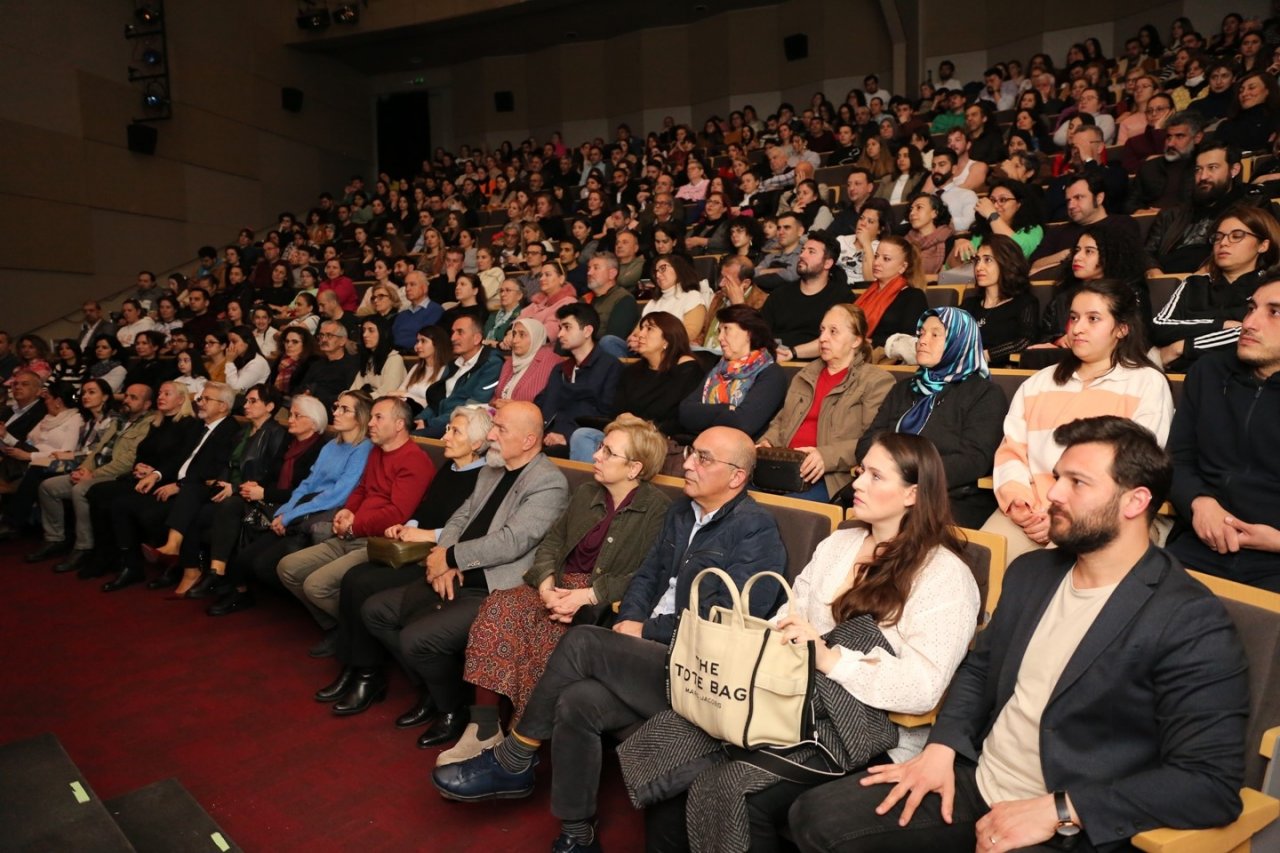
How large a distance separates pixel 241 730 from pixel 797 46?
1039cm

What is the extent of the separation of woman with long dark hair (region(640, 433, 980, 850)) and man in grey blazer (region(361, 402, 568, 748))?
913 millimetres

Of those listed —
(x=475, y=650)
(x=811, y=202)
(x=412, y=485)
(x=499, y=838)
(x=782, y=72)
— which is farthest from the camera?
(x=782, y=72)

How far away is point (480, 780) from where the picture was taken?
6.82 ft

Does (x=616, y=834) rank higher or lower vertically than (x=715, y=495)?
lower

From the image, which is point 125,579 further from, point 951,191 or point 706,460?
point 951,191

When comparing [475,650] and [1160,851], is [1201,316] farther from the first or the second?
[475,650]

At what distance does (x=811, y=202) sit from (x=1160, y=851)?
15.5 feet

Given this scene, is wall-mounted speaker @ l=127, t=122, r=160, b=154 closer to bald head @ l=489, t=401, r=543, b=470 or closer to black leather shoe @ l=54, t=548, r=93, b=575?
black leather shoe @ l=54, t=548, r=93, b=575

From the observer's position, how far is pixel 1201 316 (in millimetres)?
2576

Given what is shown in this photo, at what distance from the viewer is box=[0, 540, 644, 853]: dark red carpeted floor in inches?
82.3

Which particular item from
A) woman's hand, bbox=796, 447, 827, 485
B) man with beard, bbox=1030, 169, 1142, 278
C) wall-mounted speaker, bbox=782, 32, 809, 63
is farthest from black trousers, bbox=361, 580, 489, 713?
wall-mounted speaker, bbox=782, 32, 809, 63

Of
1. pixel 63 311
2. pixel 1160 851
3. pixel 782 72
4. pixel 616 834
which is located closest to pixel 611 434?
pixel 616 834

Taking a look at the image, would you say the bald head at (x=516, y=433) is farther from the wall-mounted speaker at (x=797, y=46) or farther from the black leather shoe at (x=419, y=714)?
the wall-mounted speaker at (x=797, y=46)

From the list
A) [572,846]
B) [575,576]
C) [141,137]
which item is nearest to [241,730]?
[575,576]
